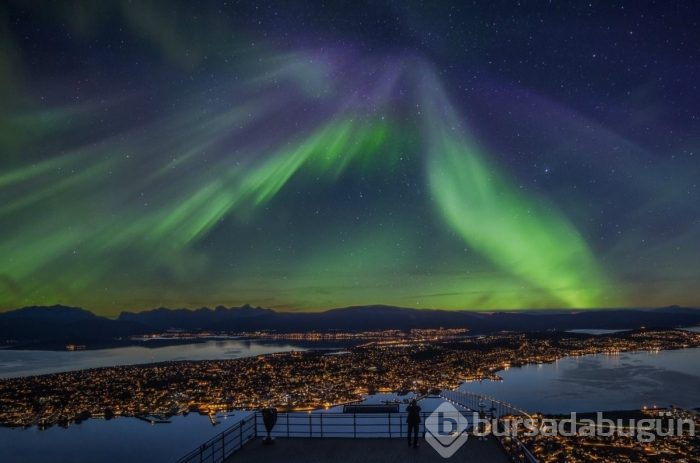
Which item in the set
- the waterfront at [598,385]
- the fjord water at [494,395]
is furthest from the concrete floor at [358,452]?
the waterfront at [598,385]

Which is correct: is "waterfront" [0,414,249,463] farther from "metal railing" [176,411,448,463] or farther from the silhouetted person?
the silhouetted person

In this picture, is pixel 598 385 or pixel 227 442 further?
pixel 598 385

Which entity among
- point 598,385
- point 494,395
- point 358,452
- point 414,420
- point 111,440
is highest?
point 414,420

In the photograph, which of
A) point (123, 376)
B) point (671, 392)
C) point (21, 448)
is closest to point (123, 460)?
point (21, 448)

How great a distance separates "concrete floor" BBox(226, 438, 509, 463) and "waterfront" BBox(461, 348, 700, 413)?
73690 millimetres

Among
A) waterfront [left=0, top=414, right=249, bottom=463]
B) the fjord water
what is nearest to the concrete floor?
waterfront [left=0, top=414, right=249, bottom=463]

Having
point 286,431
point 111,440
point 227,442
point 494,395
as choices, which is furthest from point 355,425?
point 494,395

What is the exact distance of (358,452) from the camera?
12562mm

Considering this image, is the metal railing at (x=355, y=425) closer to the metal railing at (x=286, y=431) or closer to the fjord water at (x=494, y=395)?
the metal railing at (x=286, y=431)

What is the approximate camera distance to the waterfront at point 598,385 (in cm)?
8281

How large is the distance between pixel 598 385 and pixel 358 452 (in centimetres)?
10306

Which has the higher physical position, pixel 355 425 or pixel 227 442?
pixel 355 425

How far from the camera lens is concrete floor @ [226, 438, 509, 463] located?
38.8 feet

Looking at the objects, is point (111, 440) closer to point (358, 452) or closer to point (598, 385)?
point (358, 452)
